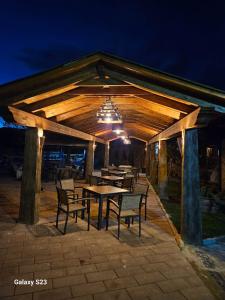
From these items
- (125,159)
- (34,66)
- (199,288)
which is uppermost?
(34,66)

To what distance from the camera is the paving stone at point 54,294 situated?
98.2 inches

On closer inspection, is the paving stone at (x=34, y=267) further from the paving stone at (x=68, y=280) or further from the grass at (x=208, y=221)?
the grass at (x=208, y=221)

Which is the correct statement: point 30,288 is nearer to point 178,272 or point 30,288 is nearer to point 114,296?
point 114,296

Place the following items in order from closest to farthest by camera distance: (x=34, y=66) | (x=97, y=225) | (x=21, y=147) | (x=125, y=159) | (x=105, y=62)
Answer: (x=105, y=62) → (x=97, y=225) → (x=21, y=147) → (x=125, y=159) → (x=34, y=66)

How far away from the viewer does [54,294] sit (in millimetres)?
2557

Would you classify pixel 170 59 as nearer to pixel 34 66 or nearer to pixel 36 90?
pixel 34 66

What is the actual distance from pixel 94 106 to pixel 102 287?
15.5 feet

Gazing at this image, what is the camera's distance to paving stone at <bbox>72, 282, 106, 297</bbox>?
2.61 meters

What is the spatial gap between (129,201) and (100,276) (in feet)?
5.64

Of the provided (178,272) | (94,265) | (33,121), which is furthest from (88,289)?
(33,121)

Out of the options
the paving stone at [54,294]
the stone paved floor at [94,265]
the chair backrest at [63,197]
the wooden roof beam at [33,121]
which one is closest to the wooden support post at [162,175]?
the wooden roof beam at [33,121]

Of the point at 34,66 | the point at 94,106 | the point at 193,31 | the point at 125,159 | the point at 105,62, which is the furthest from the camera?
the point at 34,66

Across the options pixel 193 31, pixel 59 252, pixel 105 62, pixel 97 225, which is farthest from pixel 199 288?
pixel 193 31

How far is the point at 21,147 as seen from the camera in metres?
19.2
